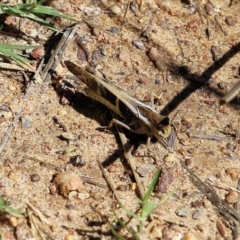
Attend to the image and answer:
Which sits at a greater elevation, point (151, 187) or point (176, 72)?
point (176, 72)

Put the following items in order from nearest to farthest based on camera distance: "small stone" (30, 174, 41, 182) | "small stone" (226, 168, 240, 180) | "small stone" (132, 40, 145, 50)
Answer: "small stone" (30, 174, 41, 182) → "small stone" (226, 168, 240, 180) → "small stone" (132, 40, 145, 50)

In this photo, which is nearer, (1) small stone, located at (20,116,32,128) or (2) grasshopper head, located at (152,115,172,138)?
(2) grasshopper head, located at (152,115,172,138)

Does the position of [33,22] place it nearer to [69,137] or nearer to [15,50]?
[15,50]

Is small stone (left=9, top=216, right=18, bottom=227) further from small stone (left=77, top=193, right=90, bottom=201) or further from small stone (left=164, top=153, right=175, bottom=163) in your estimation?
small stone (left=164, top=153, right=175, bottom=163)

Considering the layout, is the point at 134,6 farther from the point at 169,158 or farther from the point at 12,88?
the point at 169,158

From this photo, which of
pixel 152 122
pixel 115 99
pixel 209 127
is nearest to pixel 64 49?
pixel 115 99

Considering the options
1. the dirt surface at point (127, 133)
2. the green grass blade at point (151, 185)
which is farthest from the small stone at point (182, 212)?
the green grass blade at point (151, 185)

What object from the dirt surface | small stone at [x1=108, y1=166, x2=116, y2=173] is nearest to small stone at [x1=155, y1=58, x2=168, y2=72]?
the dirt surface

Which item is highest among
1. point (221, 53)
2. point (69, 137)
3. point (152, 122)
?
point (221, 53)

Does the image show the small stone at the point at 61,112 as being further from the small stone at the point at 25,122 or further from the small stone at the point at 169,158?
the small stone at the point at 169,158
